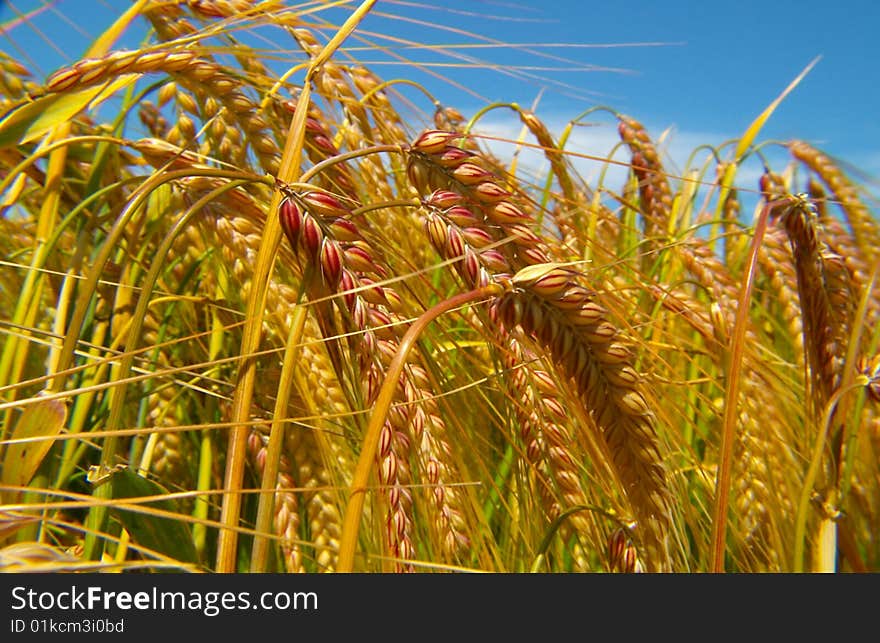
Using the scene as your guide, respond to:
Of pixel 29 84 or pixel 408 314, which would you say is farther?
pixel 29 84

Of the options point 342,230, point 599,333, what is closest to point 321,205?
point 342,230

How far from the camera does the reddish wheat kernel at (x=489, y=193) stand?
2.06 ft

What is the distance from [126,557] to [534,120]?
1.11 meters

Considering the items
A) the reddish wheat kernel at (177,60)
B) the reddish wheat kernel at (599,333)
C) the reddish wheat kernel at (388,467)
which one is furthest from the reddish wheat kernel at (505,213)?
the reddish wheat kernel at (177,60)

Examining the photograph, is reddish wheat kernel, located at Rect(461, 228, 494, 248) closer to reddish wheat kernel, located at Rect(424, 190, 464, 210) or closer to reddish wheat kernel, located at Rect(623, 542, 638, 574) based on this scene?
reddish wheat kernel, located at Rect(424, 190, 464, 210)

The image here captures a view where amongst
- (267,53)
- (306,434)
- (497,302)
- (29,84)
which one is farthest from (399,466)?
(29,84)

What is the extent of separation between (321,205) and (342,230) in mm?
23

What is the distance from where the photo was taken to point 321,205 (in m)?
0.53

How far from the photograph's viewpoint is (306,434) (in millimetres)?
916

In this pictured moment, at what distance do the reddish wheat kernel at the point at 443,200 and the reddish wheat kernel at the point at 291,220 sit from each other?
105mm

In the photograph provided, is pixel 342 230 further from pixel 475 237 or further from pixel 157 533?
pixel 157 533

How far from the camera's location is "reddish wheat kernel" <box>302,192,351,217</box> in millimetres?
529
